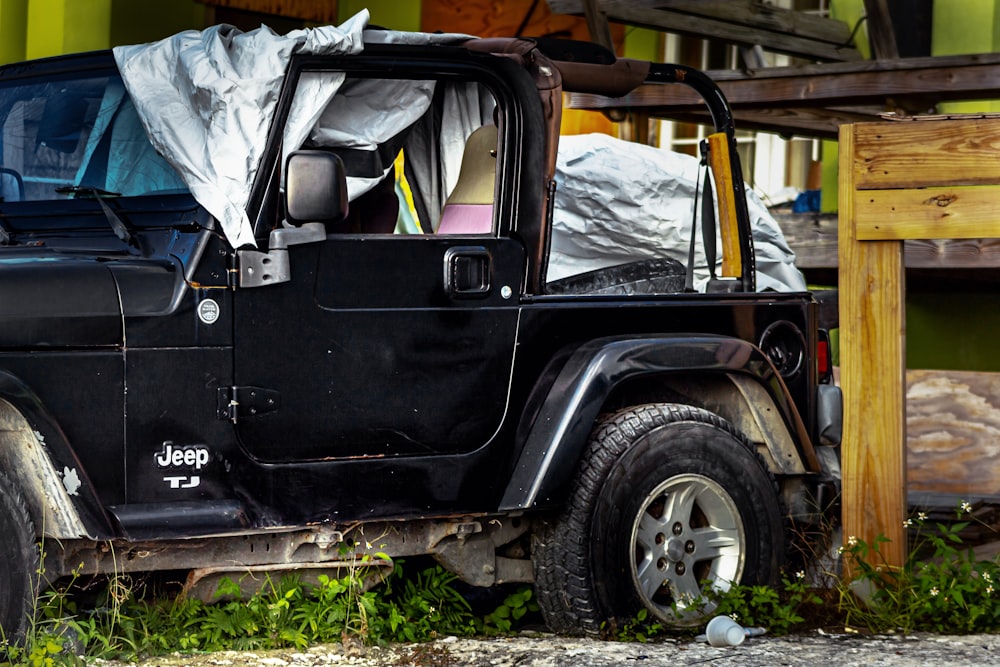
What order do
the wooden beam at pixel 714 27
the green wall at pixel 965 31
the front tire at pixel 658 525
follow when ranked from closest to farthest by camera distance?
1. the front tire at pixel 658 525
2. the wooden beam at pixel 714 27
3. the green wall at pixel 965 31

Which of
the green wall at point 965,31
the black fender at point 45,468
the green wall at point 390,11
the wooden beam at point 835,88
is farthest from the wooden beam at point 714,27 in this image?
the black fender at point 45,468

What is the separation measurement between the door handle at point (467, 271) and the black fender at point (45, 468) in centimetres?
130

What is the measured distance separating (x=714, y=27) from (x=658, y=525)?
5.08 metres

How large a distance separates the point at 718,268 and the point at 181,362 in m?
3.36

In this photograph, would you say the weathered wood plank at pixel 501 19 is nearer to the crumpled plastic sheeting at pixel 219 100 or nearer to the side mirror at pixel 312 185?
the crumpled plastic sheeting at pixel 219 100

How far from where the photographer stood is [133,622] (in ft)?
15.4

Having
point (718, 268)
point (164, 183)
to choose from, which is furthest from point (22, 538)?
point (718, 268)

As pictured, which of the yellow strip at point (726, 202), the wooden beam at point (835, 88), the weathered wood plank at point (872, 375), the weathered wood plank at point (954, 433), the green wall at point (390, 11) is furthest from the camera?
the green wall at point (390, 11)

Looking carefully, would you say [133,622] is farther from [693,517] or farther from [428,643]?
[693,517]

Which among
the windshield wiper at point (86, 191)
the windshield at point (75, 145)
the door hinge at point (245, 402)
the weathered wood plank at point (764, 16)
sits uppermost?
Result: the weathered wood plank at point (764, 16)

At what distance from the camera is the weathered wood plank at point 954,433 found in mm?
8289

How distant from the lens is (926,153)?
5.58 metres

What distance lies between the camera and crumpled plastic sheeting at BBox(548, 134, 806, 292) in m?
7.03

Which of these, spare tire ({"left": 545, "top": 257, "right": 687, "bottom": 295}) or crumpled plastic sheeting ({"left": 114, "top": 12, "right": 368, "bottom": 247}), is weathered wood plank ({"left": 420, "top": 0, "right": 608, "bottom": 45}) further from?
crumpled plastic sheeting ({"left": 114, "top": 12, "right": 368, "bottom": 247})
